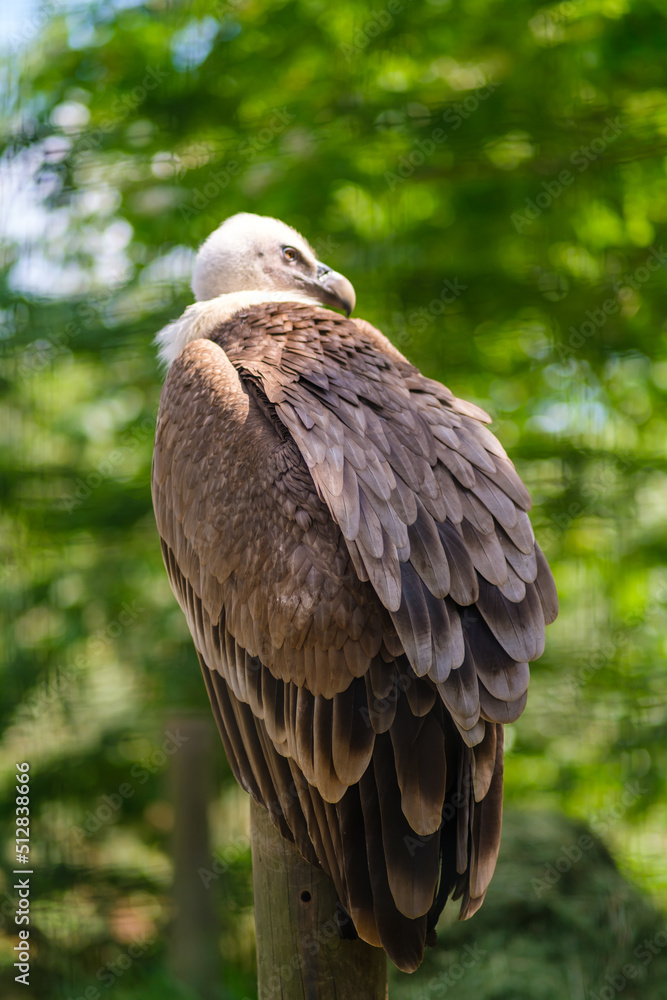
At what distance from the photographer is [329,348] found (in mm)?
2535

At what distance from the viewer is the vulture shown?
1.85 metres

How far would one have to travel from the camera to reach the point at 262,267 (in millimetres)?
3416

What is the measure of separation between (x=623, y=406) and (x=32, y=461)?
3.83m

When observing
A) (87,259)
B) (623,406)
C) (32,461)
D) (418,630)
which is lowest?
(32,461)

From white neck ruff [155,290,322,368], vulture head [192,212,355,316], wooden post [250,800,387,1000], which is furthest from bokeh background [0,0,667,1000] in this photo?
wooden post [250,800,387,1000]

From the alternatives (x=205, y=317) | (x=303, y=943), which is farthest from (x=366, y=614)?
(x=205, y=317)

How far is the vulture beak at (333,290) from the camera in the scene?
335 cm

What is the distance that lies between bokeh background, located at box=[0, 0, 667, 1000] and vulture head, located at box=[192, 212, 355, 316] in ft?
6.03

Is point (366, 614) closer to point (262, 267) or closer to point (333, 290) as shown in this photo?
point (333, 290)

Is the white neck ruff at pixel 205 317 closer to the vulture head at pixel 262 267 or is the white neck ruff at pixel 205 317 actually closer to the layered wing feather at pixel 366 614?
the vulture head at pixel 262 267

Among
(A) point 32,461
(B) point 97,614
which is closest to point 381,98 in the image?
(A) point 32,461

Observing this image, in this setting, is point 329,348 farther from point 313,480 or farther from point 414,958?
point 414,958

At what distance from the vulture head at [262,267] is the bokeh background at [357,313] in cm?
184

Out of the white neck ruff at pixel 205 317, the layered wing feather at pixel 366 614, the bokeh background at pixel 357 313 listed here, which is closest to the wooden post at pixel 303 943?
the layered wing feather at pixel 366 614
